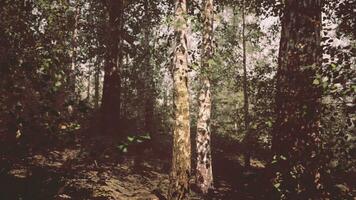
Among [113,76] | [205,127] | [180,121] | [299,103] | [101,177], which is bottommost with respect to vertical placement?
[101,177]

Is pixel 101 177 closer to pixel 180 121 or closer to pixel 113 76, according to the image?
pixel 180 121

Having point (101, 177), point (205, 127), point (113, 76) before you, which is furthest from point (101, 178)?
point (113, 76)

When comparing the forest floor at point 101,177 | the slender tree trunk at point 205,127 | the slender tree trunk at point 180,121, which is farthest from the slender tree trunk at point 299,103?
the slender tree trunk at point 205,127

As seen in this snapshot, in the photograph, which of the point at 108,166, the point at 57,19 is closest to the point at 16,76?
the point at 57,19

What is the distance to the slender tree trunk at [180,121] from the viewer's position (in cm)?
886

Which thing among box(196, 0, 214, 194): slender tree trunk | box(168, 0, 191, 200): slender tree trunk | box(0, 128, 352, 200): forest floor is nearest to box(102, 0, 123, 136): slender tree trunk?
box(0, 128, 352, 200): forest floor

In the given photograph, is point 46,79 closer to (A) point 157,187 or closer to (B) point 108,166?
(A) point 157,187

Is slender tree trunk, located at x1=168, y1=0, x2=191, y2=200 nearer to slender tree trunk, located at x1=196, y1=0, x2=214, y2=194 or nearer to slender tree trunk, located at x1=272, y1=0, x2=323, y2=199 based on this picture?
slender tree trunk, located at x1=272, y1=0, x2=323, y2=199

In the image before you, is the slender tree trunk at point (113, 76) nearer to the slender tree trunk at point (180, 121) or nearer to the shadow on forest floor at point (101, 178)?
the shadow on forest floor at point (101, 178)

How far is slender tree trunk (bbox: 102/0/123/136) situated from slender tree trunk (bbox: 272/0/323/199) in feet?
44.3

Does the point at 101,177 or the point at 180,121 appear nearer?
the point at 180,121

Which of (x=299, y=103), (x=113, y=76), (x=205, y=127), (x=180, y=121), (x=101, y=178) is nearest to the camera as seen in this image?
(x=299, y=103)

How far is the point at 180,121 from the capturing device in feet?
29.4

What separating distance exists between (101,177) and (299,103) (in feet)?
28.6
